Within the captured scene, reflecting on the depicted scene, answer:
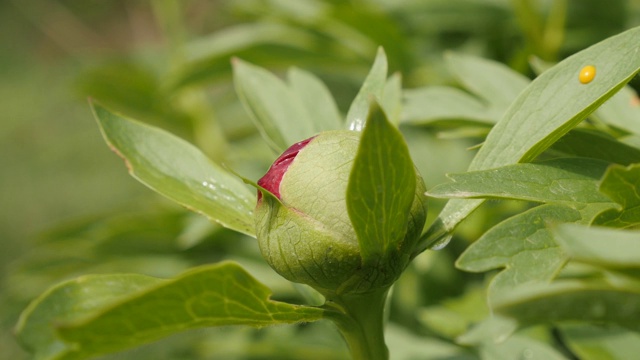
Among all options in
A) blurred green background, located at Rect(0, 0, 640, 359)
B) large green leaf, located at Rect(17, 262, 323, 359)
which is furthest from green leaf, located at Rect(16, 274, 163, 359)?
blurred green background, located at Rect(0, 0, 640, 359)

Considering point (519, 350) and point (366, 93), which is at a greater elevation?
point (366, 93)

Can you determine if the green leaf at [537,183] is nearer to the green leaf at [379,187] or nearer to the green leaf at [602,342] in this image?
the green leaf at [379,187]

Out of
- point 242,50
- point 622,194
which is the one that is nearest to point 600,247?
point 622,194

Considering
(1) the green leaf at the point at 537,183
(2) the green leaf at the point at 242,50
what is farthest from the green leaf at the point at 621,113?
(2) the green leaf at the point at 242,50

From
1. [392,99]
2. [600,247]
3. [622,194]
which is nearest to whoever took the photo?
[600,247]

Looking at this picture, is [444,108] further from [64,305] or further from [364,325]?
[64,305]

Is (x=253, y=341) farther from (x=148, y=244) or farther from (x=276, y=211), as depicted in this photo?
(x=276, y=211)
